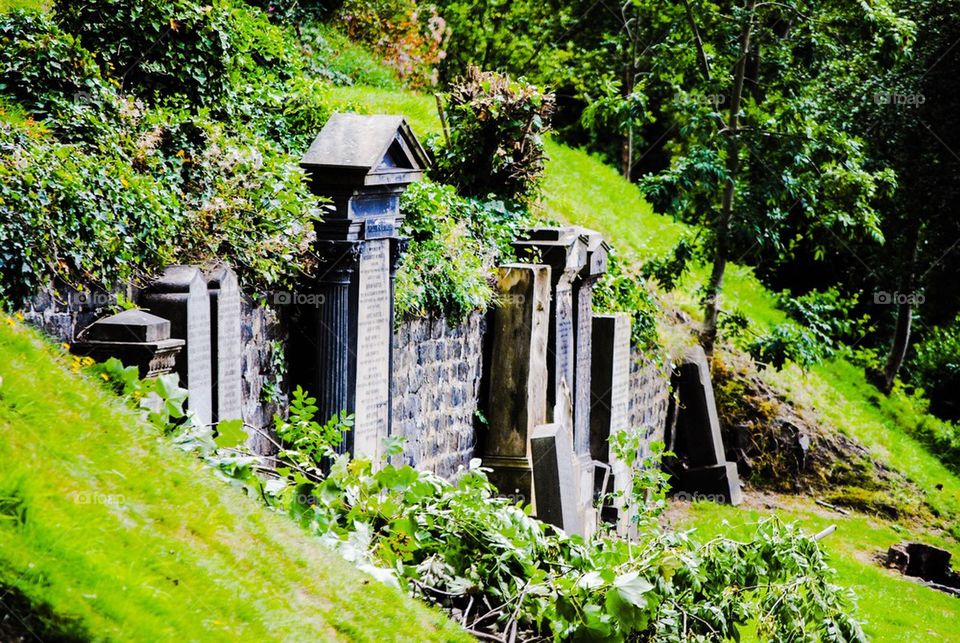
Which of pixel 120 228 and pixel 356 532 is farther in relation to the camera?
pixel 120 228

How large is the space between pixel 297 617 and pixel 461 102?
8165 millimetres

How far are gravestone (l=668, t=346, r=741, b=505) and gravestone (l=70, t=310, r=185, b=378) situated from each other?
32.6 ft

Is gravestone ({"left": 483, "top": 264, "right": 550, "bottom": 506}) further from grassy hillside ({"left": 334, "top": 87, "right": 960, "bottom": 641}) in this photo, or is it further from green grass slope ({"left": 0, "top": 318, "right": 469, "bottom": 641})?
green grass slope ({"left": 0, "top": 318, "right": 469, "bottom": 641})

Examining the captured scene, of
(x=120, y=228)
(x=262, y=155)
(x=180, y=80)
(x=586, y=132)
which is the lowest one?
(x=120, y=228)

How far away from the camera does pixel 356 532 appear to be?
5.03 meters

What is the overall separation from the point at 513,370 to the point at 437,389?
91 centimetres

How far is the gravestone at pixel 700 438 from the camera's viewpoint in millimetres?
13984

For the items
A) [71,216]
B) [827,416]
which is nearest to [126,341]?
[71,216]

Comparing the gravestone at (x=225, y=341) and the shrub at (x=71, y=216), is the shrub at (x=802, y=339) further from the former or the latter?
the shrub at (x=71, y=216)

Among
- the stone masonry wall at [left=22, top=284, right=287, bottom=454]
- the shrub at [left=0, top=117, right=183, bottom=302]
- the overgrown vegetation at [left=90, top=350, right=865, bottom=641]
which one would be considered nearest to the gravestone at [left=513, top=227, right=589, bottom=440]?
the stone masonry wall at [left=22, top=284, right=287, bottom=454]

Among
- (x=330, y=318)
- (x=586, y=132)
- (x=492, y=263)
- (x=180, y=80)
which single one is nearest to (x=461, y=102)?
(x=492, y=263)

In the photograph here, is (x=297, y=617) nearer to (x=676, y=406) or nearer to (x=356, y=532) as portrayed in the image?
(x=356, y=532)

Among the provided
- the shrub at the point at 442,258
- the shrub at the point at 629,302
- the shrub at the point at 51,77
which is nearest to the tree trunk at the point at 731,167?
the shrub at the point at 629,302

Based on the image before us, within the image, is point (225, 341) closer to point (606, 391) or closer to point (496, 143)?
point (496, 143)
